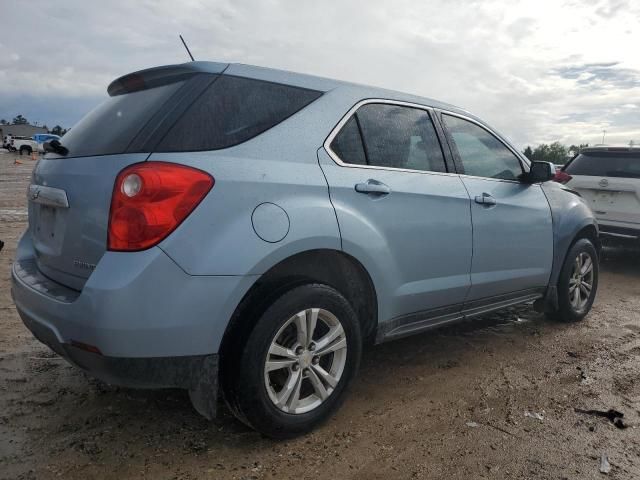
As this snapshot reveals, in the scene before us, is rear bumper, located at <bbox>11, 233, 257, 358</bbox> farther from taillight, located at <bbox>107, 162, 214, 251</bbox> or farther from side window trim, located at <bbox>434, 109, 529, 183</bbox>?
side window trim, located at <bbox>434, 109, 529, 183</bbox>

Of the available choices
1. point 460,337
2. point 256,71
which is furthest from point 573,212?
point 256,71

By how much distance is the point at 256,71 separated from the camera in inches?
106

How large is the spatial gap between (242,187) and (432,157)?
154 cm

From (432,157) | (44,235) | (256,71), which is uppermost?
(256,71)

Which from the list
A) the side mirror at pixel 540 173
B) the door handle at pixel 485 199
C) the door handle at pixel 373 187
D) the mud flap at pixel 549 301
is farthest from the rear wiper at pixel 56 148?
the mud flap at pixel 549 301

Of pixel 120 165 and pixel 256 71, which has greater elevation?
pixel 256 71

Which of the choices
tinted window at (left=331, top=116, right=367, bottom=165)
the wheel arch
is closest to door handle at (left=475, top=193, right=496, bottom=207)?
tinted window at (left=331, top=116, right=367, bottom=165)

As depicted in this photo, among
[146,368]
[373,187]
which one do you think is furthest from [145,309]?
[373,187]

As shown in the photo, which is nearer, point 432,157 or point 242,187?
point 242,187

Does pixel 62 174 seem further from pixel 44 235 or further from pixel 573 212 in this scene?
pixel 573 212

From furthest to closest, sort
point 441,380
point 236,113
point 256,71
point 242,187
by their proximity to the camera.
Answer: point 441,380, point 256,71, point 236,113, point 242,187

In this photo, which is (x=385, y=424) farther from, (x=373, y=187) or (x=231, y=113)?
(x=231, y=113)

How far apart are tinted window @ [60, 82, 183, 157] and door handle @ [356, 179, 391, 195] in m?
1.03

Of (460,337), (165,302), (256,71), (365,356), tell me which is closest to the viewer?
(165,302)
